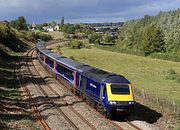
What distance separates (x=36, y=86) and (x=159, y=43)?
8189 centimetres

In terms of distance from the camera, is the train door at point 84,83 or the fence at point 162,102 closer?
the fence at point 162,102

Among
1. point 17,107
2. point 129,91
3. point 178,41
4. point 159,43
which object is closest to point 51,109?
point 17,107

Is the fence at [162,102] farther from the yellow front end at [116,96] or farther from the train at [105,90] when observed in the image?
the yellow front end at [116,96]

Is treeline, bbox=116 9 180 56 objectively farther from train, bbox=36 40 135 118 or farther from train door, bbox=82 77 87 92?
train door, bbox=82 77 87 92

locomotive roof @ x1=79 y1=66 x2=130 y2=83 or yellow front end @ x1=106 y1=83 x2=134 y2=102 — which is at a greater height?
locomotive roof @ x1=79 y1=66 x2=130 y2=83

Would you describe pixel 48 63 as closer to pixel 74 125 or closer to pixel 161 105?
pixel 161 105

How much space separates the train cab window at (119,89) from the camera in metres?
24.0

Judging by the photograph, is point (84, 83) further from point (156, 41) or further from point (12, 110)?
point (156, 41)

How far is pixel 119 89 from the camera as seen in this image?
2417 centimetres

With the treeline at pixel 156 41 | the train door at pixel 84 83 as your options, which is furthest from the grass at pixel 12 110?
the treeline at pixel 156 41

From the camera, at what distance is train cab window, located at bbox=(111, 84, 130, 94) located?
24.0 meters

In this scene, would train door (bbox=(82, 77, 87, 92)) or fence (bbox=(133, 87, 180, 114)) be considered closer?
fence (bbox=(133, 87, 180, 114))

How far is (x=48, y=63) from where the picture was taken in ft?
162

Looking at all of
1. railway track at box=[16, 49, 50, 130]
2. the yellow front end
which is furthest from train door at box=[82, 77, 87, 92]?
the yellow front end
